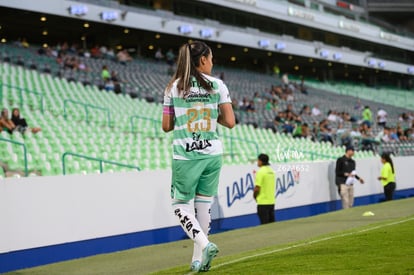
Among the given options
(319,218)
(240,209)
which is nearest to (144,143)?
(240,209)

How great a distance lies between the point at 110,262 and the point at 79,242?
11.2 ft

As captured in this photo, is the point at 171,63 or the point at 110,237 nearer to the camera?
the point at 110,237

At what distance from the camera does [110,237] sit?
532 inches

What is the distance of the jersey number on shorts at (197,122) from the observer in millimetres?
6688

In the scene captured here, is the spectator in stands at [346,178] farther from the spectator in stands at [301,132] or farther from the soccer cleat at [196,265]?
the soccer cleat at [196,265]

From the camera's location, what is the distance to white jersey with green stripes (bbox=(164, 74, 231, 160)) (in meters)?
6.66

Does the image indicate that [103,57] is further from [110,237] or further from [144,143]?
[110,237]

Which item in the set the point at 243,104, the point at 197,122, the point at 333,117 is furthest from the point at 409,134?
the point at 197,122

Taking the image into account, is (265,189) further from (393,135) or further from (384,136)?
(393,135)

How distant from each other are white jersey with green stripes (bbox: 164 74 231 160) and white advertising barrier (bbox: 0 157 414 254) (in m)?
5.50

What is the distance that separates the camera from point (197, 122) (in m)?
6.70

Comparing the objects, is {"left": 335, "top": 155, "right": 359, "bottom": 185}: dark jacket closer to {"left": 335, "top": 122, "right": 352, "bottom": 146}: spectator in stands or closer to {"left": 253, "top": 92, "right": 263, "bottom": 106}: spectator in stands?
{"left": 335, "top": 122, "right": 352, "bottom": 146}: spectator in stands

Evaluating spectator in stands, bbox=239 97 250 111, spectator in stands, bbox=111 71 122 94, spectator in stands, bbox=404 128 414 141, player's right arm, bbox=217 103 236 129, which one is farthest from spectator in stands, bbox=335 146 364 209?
spectator in stands, bbox=239 97 250 111

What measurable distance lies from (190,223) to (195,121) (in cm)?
87
